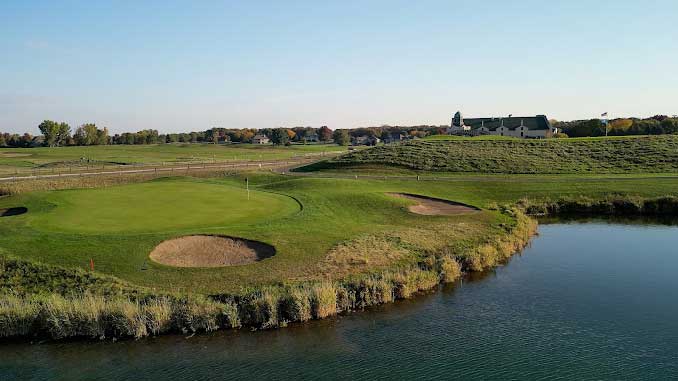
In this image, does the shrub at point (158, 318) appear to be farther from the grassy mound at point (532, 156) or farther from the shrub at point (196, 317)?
the grassy mound at point (532, 156)

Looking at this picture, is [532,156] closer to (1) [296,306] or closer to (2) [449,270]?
(2) [449,270]

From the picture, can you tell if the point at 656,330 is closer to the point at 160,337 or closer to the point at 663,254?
the point at 663,254

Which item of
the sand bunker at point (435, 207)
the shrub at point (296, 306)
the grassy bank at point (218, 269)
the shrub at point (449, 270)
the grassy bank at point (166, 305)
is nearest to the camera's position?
the grassy bank at point (166, 305)

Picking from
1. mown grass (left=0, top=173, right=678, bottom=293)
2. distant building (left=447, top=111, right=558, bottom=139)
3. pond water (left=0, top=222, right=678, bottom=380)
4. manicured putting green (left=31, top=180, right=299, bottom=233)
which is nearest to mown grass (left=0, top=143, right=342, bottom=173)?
distant building (left=447, top=111, right=558, bottom=139)

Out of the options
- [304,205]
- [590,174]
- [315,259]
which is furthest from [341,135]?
[315,259]

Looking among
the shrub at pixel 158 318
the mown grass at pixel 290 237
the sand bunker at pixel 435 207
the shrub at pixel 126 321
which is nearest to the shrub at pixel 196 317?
the shrub at pixel 158 318

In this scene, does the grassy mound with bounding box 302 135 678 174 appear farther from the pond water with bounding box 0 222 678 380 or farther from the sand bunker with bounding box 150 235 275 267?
the pond water with bounding box 0 222 678 380
